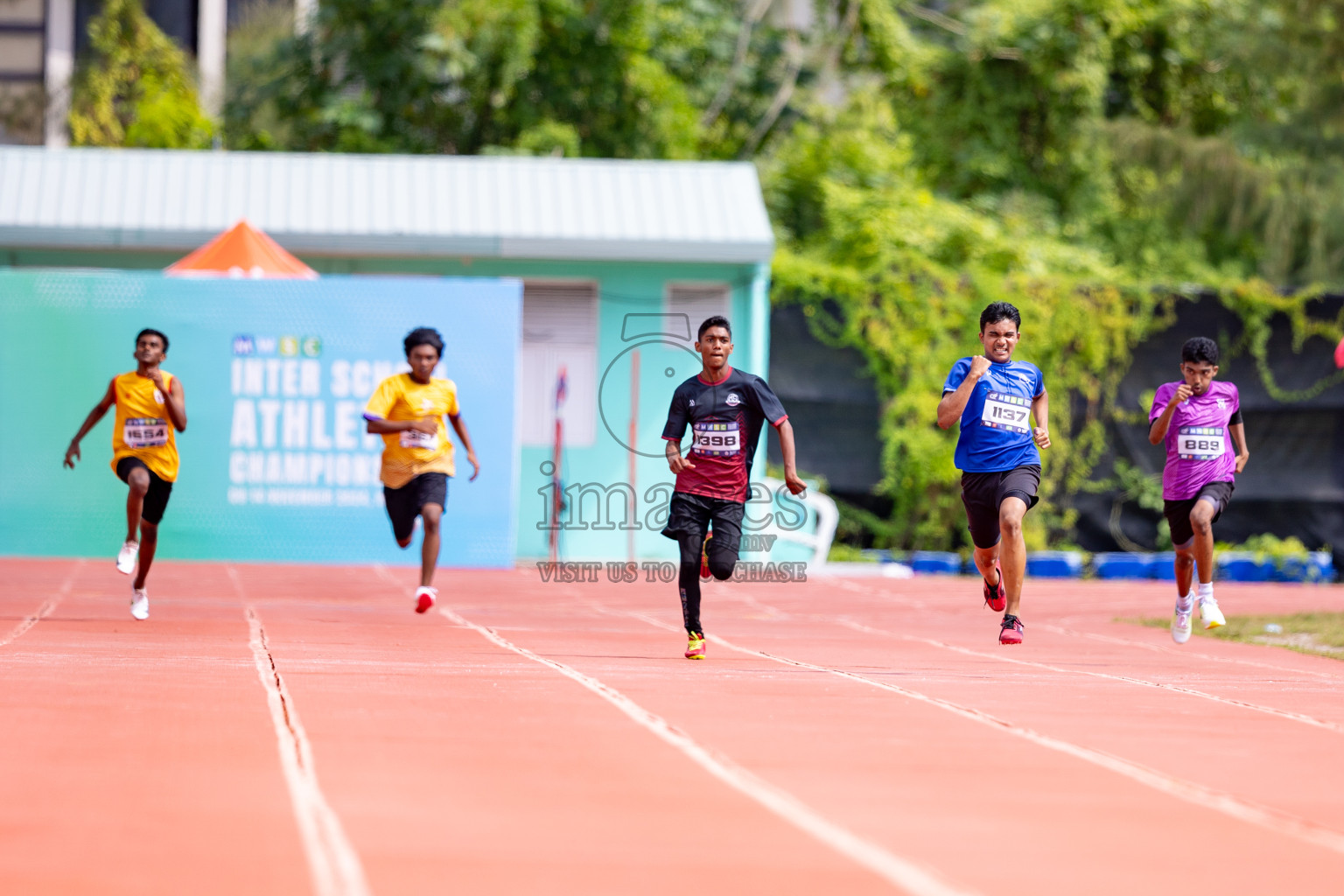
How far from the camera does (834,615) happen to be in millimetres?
12266

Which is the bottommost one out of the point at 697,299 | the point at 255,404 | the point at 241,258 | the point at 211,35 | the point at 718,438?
the point at 718,438

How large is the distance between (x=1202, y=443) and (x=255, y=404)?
893 cm

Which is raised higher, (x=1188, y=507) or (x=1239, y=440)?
(x=1239, y=440)

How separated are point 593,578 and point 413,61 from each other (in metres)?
11.6

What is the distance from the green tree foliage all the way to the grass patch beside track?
2079 centimetres

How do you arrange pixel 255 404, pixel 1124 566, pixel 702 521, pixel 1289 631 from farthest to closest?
1. pixel 1124 566
2. pixel 255 404
3. pixel 1289 631
4. pixel 702 521

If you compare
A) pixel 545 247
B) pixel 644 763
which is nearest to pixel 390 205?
pixel 545 247

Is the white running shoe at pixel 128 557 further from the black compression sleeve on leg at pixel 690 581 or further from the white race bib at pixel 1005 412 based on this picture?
the white race bib at pixel 1005 412

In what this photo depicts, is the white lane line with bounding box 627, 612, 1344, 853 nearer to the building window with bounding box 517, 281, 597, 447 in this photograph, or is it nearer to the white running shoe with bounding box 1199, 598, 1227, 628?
the white running shoe with bounding box 1199, 598, 1227, 628

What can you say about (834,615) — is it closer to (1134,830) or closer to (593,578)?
(593,578)

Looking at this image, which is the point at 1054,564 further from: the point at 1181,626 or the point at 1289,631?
the point at 1181,626

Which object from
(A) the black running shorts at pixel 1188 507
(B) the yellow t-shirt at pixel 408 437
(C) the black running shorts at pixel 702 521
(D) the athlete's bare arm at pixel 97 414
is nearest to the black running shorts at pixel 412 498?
(B) the yellow t-shirt at pixel 408 437

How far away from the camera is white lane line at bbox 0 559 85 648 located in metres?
8.92

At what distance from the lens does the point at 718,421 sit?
8.62 meters
